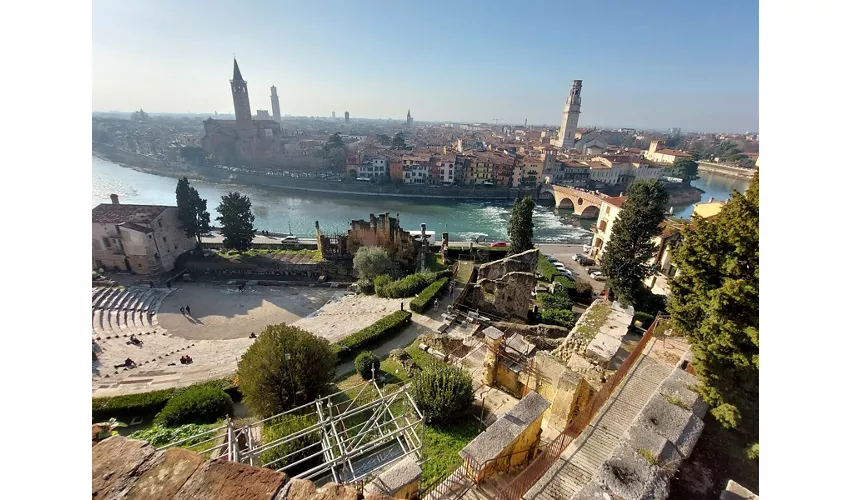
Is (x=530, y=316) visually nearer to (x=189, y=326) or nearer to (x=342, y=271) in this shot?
(x=342, y=271)

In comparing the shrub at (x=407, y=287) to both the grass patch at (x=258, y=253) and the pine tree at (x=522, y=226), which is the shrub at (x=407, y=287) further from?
the grass patch at (x=258, y=253)

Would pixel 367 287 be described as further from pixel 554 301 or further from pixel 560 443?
Answer: pixel 560 443

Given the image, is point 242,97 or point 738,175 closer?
point 738,175

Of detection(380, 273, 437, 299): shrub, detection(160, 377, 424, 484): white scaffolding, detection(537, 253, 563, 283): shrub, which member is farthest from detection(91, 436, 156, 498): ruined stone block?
detection(537, 253, 563, 283): shrub

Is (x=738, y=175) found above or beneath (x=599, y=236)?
above

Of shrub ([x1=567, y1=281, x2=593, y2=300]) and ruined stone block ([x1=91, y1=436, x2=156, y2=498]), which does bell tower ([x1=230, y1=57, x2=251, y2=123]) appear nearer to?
shrub ([x1=567, y1=281, x2=593, y2=300])

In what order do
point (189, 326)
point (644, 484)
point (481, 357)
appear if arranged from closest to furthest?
point (644, 484) < point (481, 357) < point (189, 326)

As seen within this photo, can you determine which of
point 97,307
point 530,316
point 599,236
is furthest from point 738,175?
point 97,307
